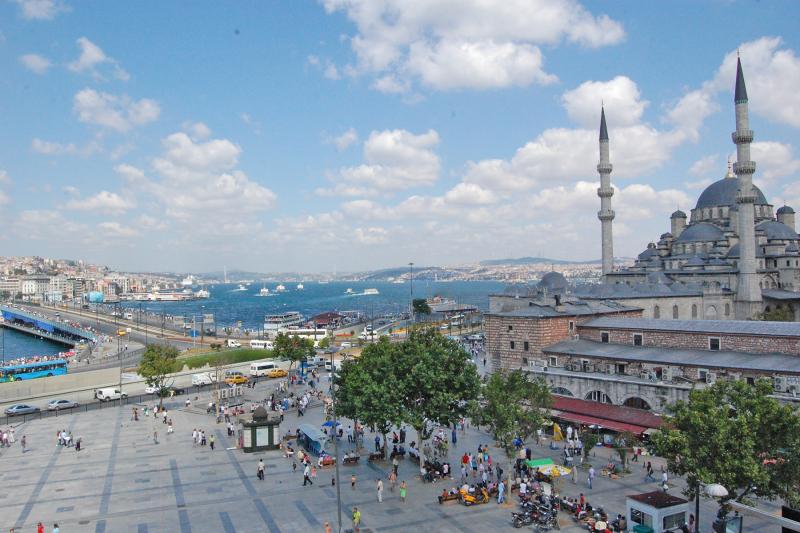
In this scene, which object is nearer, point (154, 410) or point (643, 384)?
point (643, 384)

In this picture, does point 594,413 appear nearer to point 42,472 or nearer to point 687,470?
point 687,470

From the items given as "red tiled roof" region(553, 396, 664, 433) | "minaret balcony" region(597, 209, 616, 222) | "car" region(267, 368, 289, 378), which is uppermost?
"minaret balcony" region(597, 209, 616, 222)

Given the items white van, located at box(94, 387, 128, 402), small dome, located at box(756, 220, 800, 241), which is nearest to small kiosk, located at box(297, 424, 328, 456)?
white van, located at box(94, 387, 128, 402)

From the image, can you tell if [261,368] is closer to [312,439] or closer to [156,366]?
[156,366]

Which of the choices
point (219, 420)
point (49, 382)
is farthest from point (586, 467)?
point (49, 382)

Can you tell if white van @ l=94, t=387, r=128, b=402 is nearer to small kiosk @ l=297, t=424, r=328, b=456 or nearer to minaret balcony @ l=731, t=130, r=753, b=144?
small kiosk @ l=297, t=424, r=328, b=456

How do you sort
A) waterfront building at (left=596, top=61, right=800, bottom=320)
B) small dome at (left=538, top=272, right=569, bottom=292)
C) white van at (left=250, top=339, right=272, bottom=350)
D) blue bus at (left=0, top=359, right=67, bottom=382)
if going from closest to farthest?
→ waterfront building at (left=596, top=61, right=800, bottom=320), small dome at (left=538, top=272, right=569, bottom=292), blue bus at (left=0, top=359, right=67, bottom=382), white van at (left=250, top=339, right=272, bottom=350)
